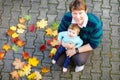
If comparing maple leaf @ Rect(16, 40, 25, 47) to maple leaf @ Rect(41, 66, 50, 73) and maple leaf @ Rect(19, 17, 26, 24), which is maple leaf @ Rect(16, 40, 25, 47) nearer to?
maple leaf @ Rect(19, 17, 26, 24)

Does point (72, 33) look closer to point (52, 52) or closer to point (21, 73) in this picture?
point (52, 52)

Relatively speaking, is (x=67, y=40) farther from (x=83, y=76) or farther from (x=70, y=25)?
(x=83, y=76)

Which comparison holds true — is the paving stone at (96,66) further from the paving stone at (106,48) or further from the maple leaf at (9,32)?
the maple leaf at (9,32)

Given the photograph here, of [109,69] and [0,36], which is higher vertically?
[0,36]

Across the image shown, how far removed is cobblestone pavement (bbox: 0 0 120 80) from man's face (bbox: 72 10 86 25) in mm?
1118

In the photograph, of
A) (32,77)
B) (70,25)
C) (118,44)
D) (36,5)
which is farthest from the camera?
(36,5)

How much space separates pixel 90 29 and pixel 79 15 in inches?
14.4

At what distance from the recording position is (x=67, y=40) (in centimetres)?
474

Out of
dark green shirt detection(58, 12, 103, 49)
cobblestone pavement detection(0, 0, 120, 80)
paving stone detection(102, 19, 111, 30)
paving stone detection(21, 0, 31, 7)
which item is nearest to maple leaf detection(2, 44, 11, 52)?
cobblestone pavement detection(0, 0, 120, 80)

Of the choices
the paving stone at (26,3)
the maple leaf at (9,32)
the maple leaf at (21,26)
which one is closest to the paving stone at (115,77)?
the maple leaf at (21,26)

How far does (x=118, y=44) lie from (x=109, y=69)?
56cm

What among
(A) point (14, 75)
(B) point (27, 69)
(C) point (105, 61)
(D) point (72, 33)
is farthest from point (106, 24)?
(A) point (14, 75)

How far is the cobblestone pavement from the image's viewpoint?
5199mm

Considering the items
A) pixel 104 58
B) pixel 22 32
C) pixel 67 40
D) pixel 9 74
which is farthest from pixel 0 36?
pixel 104 58
